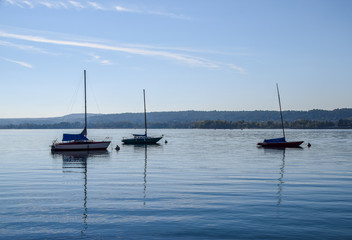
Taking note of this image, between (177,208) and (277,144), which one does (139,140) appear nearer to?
(277,144)

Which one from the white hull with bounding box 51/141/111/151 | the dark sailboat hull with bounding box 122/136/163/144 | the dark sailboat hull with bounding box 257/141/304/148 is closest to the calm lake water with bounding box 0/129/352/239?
the white hull with bounding box 51/141/111/151

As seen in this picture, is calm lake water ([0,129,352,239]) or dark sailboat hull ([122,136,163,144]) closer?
calm lake water ([0,129,352,239])

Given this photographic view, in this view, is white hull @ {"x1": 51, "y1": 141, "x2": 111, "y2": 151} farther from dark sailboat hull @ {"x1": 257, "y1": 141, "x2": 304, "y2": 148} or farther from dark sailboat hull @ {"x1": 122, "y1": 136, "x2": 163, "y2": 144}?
dark sailboat hull @ {"x1": 257, "y1": 141, "x2": 304, "y2": 148}

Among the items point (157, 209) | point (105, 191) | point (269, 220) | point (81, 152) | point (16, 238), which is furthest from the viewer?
point (81, 152)

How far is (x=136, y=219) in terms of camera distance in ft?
60.7

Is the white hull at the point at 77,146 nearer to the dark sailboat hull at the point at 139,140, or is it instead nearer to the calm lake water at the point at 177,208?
the dark sailboat hull at the point at 139,140

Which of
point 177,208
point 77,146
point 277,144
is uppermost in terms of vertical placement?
point 77,146

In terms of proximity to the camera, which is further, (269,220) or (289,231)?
(269,220)

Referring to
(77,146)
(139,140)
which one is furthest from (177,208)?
(139,140)

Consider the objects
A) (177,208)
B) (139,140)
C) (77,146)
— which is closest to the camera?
(177,208)

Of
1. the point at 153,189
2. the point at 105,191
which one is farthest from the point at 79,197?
the point at 153,189

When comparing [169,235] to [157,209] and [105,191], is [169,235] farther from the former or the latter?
[105,191]

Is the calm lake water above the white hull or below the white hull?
below

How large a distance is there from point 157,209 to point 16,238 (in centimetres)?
792
